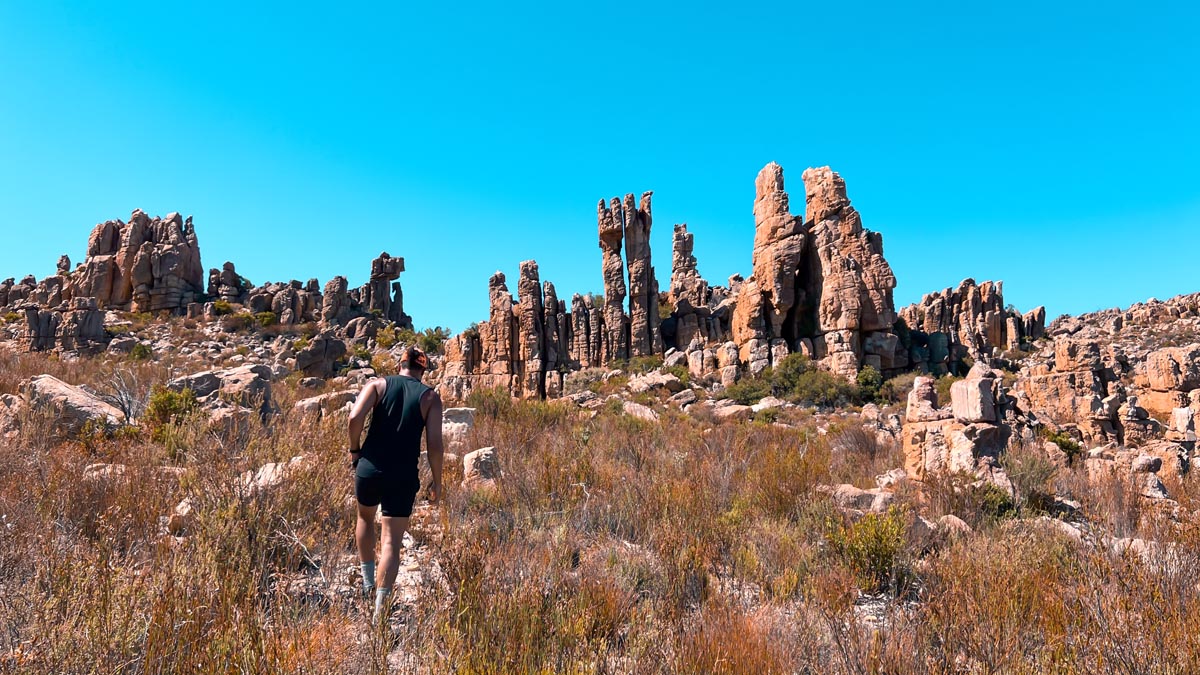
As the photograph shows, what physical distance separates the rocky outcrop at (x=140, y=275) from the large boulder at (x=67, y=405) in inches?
1395

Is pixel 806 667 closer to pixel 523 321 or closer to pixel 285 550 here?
pixel 285 550

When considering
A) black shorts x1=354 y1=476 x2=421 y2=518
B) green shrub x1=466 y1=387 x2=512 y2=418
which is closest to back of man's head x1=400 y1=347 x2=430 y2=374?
black shorts x1=354 y1=476 x2=421 y2=518

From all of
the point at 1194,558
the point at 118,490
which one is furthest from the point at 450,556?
the point at 1194,558

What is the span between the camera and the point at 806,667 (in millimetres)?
2631

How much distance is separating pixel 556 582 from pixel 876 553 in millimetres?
2228

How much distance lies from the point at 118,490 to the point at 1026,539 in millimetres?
6281

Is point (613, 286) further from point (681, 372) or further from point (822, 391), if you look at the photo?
point (822, 391)

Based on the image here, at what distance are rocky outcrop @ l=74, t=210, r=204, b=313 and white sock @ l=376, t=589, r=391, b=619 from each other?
4107cm

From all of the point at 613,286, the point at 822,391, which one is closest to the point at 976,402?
the point at 822,391

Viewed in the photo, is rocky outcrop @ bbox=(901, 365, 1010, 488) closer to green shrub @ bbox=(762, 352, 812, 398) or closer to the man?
the man

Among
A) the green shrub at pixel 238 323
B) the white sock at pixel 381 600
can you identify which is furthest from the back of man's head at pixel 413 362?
the green shrub at pixel 238 323

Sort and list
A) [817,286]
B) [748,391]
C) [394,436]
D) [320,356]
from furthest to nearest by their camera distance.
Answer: [817,286] < [320,356] < [748,391] < [394,436]

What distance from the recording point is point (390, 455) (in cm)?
356

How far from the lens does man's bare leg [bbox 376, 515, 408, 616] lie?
3.18m
